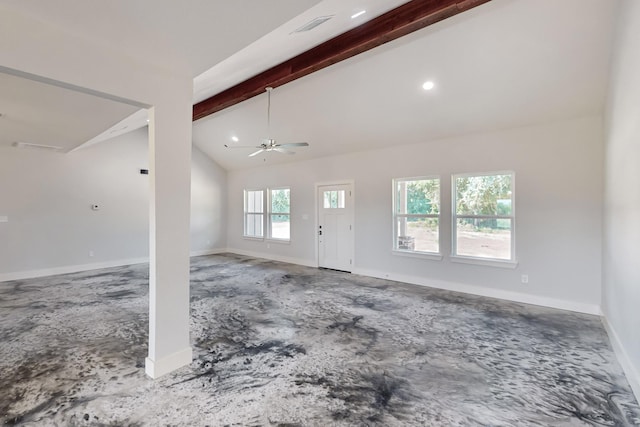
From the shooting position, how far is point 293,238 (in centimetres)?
761

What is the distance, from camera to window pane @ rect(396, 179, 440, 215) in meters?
5.38

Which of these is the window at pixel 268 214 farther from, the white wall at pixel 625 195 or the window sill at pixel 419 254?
the white wall at pixel 625 195

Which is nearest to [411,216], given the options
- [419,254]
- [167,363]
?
[419,254]

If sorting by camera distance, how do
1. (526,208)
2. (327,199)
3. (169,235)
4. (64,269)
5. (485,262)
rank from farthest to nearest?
1. (327,199)
2. (64,269)
3. (485,262)
4. (526,208)
5. (169,235)

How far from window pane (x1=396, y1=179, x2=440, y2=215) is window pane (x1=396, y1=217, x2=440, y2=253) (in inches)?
6.7

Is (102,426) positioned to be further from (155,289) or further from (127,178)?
(127,178)

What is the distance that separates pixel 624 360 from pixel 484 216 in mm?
2520

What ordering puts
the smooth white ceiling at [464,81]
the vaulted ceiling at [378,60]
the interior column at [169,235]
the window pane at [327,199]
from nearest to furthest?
the vaulted ceiling at [378,60] → the interior column at [169,235] → the smooth white ceiling at [464,81] → the window pane at [327,199]

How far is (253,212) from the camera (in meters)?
8.82

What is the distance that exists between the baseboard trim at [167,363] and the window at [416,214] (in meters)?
4.17

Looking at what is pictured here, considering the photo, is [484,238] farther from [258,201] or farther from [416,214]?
[258,201]

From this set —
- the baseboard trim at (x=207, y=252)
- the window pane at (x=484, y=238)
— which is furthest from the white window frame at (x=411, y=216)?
the baseboard trim at (x=207, y=252)

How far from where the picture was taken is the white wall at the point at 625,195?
2.19 metres

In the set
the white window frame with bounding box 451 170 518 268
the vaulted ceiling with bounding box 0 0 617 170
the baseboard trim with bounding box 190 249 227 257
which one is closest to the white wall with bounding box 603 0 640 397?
the vaulted ceiling with bounding box 0 0 617 170
